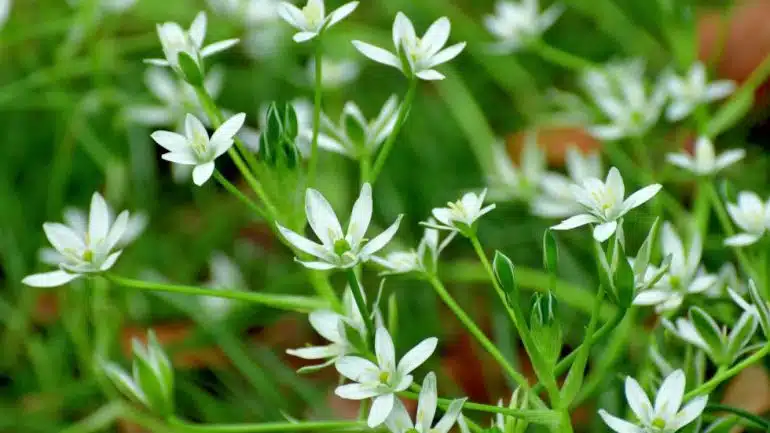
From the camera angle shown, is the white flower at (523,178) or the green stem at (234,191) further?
the white flower at (523,178)

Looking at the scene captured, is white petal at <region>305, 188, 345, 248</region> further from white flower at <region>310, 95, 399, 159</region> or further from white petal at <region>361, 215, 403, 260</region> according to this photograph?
white flower at <region>310, 95, 399, 159</region>

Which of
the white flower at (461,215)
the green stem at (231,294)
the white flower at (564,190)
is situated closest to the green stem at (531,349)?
the white flower at (461,215)

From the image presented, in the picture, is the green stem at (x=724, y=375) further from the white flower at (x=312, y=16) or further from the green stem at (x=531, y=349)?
the white flower at (x=312, y=16)

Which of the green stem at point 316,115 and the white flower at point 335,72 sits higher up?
the green stem at point 316,115

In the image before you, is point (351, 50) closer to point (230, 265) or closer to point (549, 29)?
point (549, 29)

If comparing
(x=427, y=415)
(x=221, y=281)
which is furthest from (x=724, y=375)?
(x=221, y=281)
